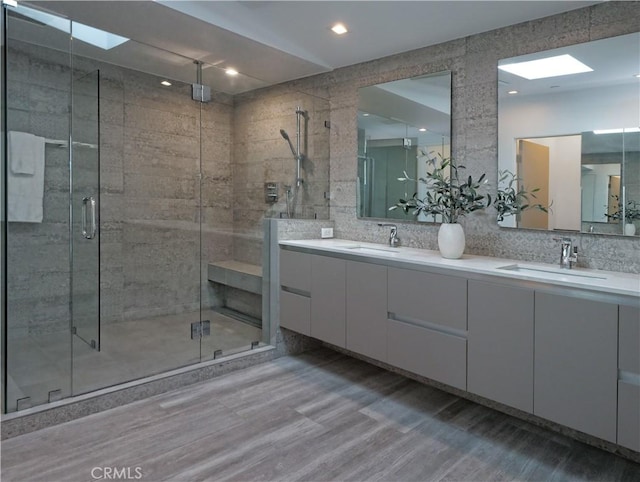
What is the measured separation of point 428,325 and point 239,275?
5.77ft

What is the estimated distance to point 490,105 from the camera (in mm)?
2859

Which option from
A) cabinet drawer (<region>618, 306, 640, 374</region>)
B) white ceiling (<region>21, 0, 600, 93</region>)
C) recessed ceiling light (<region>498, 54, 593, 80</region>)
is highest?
white ceiling (<region>21, 0, 600, 93</region>)

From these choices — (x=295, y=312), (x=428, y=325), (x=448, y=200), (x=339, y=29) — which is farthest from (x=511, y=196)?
(x=295, y=312)

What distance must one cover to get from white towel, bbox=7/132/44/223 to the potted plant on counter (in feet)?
8.79

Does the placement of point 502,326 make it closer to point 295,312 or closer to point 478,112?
point 478,112

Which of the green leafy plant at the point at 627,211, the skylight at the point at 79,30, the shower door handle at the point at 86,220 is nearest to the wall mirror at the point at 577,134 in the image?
the green leafy plant at the point at 627,211

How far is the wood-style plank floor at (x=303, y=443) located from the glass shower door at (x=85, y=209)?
0.83 metres

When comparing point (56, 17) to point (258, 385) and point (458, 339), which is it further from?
point (458, 339)

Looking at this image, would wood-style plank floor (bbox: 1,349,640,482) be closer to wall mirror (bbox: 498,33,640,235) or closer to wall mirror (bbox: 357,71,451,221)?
wall mirror (bbox: 498,33,640,235)

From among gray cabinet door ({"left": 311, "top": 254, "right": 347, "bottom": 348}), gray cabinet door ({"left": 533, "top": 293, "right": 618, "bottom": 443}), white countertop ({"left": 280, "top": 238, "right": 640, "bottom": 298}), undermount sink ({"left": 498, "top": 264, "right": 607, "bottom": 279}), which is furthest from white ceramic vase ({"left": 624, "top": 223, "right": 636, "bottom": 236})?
gray cabinet door ({"left": 311, "top": 254, "right": 347, "bottom": 348})

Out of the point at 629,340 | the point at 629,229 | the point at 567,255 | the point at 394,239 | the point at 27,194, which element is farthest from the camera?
the point at 394,239

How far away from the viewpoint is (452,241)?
105 inches

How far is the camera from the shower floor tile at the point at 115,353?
253 centimetres

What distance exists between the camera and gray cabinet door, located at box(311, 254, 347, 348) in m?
3.04
